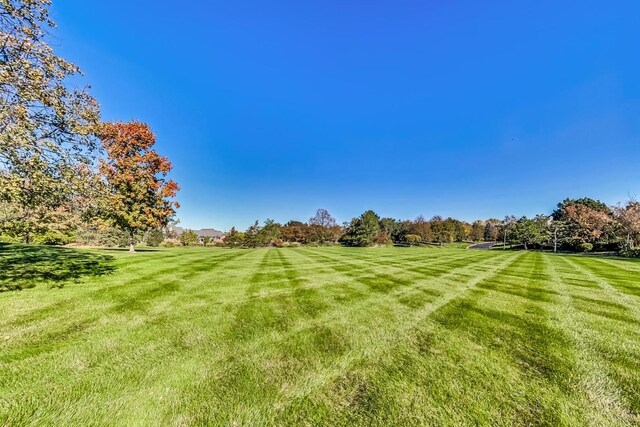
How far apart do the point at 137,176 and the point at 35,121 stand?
16.7 meters

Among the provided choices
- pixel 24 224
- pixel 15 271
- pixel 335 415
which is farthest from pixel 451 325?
pixel 15 271

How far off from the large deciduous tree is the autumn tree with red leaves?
1486 cm

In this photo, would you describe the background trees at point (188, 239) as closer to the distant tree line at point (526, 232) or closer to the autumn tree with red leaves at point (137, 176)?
the distant tree line at point (526, 232)

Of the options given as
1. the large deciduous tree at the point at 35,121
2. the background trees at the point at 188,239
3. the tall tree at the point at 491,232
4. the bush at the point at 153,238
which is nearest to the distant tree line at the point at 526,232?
the background trees at the point at 188,239

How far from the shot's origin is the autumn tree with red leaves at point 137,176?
21109 mm

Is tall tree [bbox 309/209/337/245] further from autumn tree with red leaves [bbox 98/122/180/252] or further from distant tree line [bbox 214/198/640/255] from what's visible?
autumn tree with red leaves [bbox 98/122/180/252]

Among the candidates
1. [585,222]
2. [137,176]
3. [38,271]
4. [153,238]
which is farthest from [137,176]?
[585,222]

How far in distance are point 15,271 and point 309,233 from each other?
6838 centimetres

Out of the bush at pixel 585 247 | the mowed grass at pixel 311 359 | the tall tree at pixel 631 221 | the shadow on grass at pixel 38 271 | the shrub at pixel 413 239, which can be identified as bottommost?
the mowed grass at pixel 311 359

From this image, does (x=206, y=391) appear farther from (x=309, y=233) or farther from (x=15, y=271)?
(x=309, y=233)

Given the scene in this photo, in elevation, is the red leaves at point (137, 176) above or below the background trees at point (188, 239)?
above

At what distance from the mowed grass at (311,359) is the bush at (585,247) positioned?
6496 centimetres

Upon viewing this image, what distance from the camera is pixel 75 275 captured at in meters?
9.09

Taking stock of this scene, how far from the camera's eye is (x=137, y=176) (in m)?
21.5
